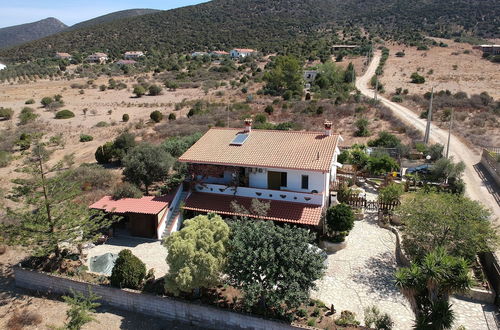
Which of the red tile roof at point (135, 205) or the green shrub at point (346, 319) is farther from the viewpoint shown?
the red tile roof at point (135, 205)

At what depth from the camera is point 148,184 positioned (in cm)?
2442

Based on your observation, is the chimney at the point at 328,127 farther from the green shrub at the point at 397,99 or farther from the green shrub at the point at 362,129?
the green shrub at the point at 397,99

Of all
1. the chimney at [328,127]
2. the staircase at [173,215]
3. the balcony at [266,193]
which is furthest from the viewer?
the chimney at [328,127]

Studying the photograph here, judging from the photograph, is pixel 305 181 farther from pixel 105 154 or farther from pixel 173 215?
pixel 105 154

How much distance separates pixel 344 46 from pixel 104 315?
4064 inches

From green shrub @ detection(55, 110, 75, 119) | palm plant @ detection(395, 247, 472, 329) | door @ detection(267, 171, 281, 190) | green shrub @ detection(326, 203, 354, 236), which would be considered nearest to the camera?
palm plant @ detection(395, 247, 472, 329)

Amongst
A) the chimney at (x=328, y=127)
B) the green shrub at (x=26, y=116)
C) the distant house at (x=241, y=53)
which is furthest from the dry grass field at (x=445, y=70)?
the green shrub at (x=26, y=116)

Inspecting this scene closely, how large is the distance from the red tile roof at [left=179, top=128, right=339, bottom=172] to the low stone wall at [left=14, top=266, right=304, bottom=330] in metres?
8.19

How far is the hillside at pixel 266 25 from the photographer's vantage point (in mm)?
119125

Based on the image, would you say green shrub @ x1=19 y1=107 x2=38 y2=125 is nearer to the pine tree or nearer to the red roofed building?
the red roofed building

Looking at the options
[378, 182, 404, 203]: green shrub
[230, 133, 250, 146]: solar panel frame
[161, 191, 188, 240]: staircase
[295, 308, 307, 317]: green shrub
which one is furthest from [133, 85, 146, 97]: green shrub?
[295, 308, 307, 317]: green shrub

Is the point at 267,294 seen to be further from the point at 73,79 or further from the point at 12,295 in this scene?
the point at 73,79

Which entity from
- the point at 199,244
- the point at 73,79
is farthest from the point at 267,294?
the point at 73,79

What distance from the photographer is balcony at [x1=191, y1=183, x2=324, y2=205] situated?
1969 centimetres
